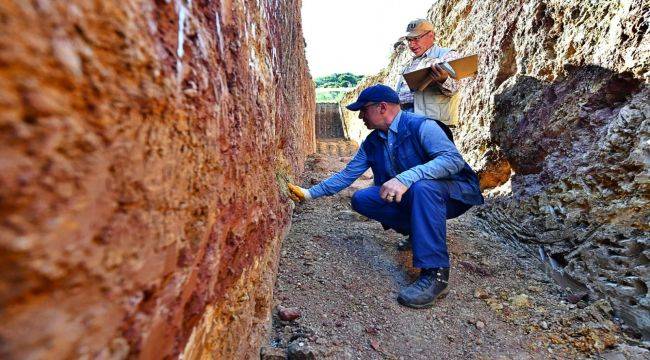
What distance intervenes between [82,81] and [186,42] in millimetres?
269

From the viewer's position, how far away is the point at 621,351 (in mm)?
1444

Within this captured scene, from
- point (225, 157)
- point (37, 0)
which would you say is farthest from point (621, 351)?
point (37, 0)

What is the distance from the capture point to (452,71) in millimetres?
2322

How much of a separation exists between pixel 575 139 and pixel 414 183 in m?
0.98

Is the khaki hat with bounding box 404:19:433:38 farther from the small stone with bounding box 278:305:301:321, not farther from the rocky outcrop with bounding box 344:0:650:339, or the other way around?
the small stone with bounding box 278:305:301:321

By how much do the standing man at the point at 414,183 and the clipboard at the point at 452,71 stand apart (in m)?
0.39

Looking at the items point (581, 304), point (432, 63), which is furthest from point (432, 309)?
point (432, 63)

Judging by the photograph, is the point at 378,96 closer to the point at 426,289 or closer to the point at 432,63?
the point at 432,63

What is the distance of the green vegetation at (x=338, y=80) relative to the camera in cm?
1836

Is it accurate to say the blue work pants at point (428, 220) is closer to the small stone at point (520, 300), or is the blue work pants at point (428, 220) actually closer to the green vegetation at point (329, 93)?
the small stone at point (520, 300)

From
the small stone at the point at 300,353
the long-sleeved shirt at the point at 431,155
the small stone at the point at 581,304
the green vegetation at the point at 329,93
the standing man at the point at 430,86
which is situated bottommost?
the green vegetation at the point at 329,93

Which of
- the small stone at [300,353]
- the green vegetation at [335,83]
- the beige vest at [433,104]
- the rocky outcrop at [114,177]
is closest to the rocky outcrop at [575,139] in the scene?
the beige vest at [433,104]

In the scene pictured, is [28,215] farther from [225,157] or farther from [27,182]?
[225,157]

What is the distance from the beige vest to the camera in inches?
102
